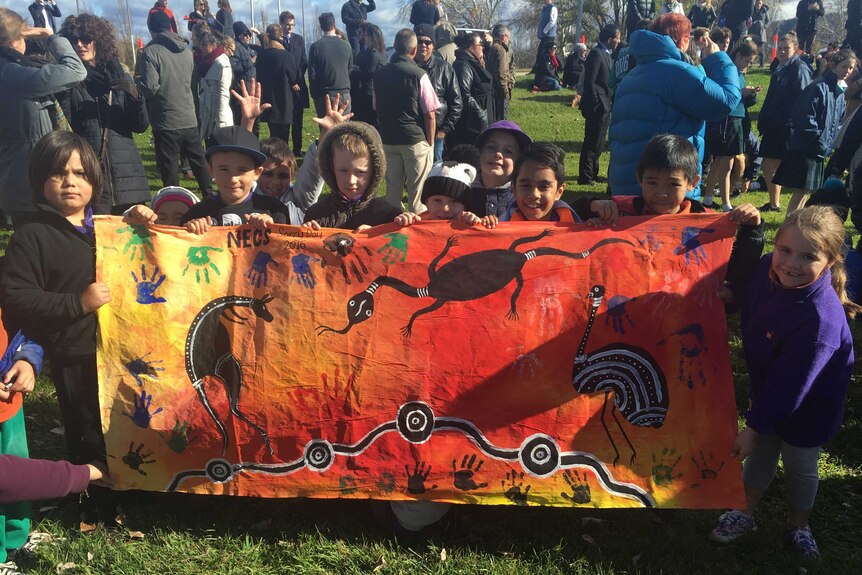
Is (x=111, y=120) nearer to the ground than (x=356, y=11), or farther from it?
nearer to the ground

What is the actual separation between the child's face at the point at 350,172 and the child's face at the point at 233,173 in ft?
1.68

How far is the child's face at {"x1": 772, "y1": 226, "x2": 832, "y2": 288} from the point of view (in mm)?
3098

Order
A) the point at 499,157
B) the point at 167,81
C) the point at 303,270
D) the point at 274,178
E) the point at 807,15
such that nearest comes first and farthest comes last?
1. the point at 303,270
2. the point at 499,157
3. the point at 274,178
4. the point at 167,81
5. the point at 807,15

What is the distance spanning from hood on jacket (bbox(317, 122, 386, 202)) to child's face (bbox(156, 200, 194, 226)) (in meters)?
1.04

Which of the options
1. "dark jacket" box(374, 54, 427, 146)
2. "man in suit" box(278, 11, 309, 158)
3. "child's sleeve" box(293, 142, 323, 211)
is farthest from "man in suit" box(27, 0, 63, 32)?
"child's sleeve" box(293, 142, 323, 211)

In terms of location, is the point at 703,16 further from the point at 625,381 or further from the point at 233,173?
the point at 625,381

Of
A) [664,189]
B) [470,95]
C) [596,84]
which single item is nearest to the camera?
[664,189]

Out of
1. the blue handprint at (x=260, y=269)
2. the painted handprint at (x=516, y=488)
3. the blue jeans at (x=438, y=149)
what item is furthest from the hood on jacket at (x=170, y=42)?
the painted handprint at (x=516, y=488)

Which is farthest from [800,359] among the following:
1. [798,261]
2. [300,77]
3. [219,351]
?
[300,77]

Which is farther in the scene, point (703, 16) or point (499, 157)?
point (703, 16)

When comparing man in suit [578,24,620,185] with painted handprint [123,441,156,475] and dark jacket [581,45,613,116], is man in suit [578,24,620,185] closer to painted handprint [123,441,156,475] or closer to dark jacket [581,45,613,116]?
dark jacket [581,45,613,116]

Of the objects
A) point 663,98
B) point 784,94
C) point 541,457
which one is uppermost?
point 663,98

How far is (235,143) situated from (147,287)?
98 cm

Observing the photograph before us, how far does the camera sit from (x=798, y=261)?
10.2ft
